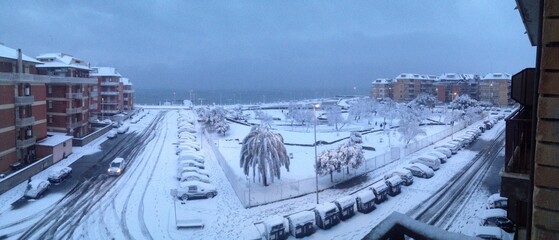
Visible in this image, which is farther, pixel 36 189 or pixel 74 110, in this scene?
pixel 74 110

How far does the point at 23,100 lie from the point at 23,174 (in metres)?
6.50

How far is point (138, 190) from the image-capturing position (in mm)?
21141

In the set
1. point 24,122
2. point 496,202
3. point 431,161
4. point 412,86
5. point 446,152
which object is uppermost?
point 412,86

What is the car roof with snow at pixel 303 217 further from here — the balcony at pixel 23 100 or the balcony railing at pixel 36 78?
the balcony at pixel 23 100

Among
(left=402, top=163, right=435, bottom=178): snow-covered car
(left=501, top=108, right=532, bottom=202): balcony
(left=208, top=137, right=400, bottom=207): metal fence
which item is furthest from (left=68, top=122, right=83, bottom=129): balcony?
(left=501, top=108, right=532, bottom=202): balcony

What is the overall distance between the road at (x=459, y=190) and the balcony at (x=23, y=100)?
26.0 meters

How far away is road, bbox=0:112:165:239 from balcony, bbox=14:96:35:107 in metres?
5.36

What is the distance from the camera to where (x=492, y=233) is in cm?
1286

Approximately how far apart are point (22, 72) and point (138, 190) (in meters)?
14.9

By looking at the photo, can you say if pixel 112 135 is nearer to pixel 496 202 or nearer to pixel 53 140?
pixel 53 140

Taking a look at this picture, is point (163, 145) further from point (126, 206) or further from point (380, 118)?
point (380, 118)

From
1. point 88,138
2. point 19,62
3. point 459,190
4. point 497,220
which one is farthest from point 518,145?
point 88,138

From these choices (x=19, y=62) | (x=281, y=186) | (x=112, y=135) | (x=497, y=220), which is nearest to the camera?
(x=497, y=220)

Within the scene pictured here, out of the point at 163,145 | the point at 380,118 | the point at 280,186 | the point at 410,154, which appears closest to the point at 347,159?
the point at 280,186
